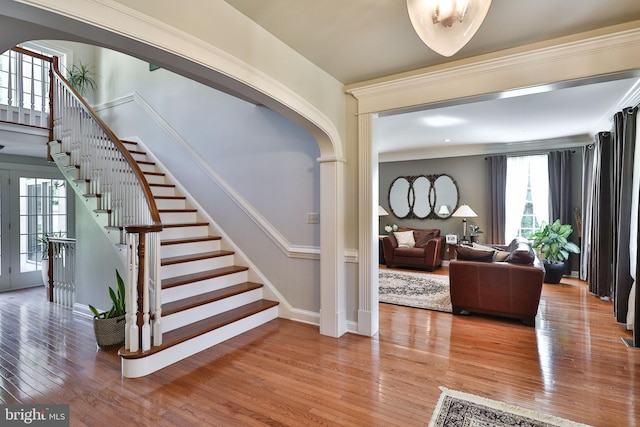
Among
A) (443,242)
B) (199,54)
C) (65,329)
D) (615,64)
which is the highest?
(615,64)

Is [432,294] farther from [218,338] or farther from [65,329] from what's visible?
[65,329]

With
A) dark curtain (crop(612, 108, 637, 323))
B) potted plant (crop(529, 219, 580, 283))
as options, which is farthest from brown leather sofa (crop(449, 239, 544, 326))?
potted plant (crop(529, 219, 580, 283))

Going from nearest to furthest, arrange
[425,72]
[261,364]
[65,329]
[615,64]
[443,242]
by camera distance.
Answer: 1. [615,64]
2. [261,364]
3. [425,72]
4. [65,329]
5. [443,242]

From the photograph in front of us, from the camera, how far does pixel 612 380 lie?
2447 mm

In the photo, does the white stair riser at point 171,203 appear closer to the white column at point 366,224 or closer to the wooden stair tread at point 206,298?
the wooden stair tread at point 206,298

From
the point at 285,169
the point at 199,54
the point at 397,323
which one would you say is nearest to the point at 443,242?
the point at 397,323

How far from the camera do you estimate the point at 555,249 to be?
5516mm

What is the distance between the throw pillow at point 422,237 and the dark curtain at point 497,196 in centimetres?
122

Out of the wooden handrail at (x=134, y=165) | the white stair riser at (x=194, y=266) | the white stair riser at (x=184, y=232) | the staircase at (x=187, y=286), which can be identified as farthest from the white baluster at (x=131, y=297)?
the white stair riser at (x=184, y=232)

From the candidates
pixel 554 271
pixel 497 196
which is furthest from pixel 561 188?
pixel 554 271

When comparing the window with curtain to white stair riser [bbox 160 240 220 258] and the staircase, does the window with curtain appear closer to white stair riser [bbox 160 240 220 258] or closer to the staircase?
the staircase

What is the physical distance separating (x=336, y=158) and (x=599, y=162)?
404 centimetres

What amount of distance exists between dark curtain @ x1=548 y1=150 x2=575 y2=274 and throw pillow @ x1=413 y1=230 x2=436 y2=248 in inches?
89.6

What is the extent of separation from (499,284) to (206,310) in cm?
327
